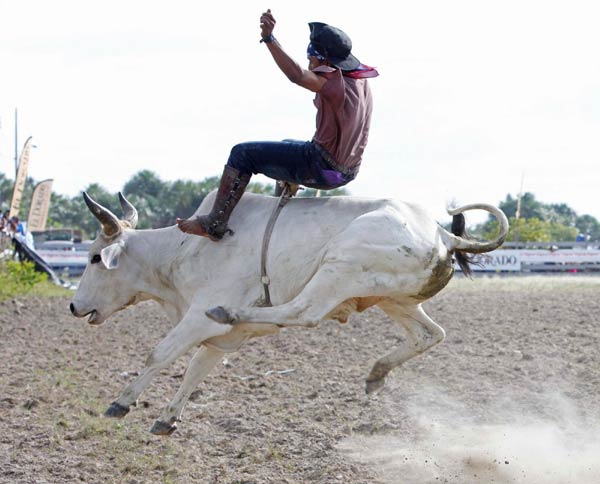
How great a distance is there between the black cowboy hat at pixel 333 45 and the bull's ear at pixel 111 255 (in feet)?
7.37

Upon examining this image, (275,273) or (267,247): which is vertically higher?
(267,247)

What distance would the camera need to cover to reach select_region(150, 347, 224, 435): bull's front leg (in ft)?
24.0

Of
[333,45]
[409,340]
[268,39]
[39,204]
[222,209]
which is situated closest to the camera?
[268,39]

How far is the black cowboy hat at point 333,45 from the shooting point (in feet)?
21.0

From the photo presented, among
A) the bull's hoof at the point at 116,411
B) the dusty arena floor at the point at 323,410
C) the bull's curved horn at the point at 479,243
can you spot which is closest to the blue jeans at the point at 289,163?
the bull's curved horn at the point at 479,243

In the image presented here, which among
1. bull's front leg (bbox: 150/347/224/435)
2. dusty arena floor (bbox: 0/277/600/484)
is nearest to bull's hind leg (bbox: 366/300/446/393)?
dusty arena floor (bbox: 0/277/600/484)

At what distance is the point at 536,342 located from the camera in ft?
43.4

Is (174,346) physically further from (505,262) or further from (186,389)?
(505,262)

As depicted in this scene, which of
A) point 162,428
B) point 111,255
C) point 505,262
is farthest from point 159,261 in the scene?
point 505,262

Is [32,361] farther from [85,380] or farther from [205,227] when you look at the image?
[205,227]

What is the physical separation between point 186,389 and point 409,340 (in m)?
1.78

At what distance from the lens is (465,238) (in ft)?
22.9

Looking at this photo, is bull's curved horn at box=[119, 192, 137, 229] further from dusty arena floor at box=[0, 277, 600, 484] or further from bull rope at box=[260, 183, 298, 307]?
dusty arena floor at box=[0, 277, 600, 484]

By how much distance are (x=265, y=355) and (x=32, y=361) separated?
305 centimetres
